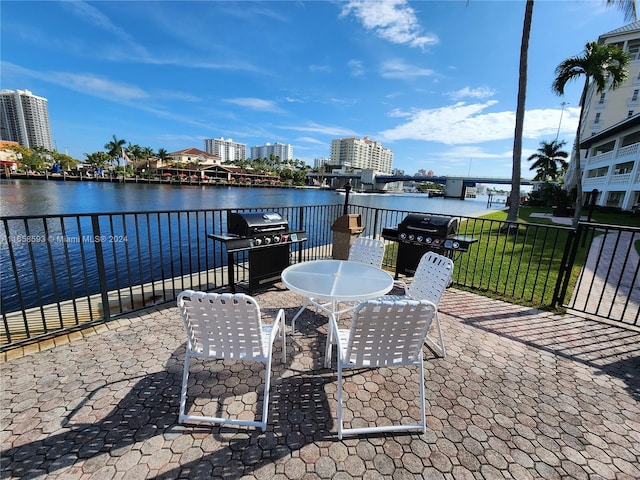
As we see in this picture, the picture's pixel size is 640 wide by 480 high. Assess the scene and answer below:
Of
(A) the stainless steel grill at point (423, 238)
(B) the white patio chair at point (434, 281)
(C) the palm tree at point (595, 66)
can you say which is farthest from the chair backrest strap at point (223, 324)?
(C) the palm tree at point (595, 66)

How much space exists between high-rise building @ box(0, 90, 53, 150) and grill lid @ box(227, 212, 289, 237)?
4377 inches

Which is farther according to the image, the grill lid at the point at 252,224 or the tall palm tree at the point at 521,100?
the tall palm tree at the point at 521,100

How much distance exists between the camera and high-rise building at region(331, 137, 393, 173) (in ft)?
404

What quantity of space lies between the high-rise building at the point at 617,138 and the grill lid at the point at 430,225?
19017 mm

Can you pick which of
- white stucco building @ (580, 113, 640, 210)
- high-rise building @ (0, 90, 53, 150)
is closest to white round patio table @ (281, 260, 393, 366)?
white stucco building @ (580, 113, 640, 210)

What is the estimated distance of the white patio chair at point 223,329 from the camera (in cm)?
166

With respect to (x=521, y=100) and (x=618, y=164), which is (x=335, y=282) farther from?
(x=618, y=164)

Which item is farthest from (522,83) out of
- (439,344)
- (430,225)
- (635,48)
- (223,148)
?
(223,148)

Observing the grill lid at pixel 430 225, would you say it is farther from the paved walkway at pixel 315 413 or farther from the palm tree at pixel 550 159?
the palm tree at pixel 550 159

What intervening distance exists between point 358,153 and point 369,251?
128120 mm

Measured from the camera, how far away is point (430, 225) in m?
4.20

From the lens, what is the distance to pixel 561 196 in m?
22.3

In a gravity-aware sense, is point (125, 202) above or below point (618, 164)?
below

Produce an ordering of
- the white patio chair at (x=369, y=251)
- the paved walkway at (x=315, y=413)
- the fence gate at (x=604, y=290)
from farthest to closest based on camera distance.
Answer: the white patio chair at (x=369, y=251) < the fence gate at (x=604, y=290) < the paved walkway at (x=315, y=413)
